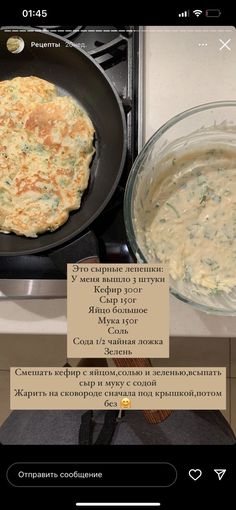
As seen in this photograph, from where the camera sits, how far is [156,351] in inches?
31.7

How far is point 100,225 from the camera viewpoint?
0.86m

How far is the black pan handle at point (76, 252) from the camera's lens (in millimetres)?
838

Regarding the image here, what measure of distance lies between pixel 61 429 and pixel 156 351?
0.20 m

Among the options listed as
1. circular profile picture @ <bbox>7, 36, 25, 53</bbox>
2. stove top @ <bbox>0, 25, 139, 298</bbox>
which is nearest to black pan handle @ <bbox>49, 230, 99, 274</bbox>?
stove top @ <bbox>0, 25, 139, 298</bbox>

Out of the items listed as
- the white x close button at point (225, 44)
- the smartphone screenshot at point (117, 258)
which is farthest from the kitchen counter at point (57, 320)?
the white x close button at point (225, 44)

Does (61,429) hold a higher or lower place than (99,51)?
lower
